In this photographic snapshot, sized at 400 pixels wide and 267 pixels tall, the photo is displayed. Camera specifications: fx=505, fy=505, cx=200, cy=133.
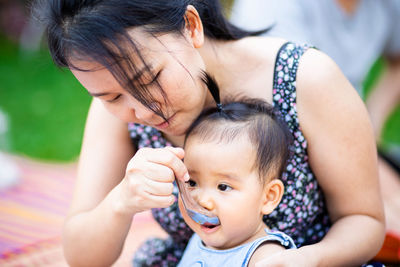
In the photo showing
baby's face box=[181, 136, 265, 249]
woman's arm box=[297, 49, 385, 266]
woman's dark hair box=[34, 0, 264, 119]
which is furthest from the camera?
woman's arm box=[297, 49, 385, 266]

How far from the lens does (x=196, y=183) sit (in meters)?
1.53

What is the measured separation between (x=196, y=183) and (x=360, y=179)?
0.57 metres

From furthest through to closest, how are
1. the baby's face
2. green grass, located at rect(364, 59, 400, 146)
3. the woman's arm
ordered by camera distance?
green grass, located at rect(364, 59, 400, 146), the woman's arm, the baby's face

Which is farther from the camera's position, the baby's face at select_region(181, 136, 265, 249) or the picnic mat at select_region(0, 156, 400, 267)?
the picnic mat at select_region(0, 156, 400, 267)

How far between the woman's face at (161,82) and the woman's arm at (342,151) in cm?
37

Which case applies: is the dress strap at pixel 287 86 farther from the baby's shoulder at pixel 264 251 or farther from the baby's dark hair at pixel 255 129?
the baby's shoulder at pixel 264 251

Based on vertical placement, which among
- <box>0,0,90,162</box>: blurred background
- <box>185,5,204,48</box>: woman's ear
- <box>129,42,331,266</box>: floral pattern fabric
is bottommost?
<box>0,0,90,162</box>: blurred background

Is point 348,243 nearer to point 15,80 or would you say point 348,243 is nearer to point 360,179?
point 360,179

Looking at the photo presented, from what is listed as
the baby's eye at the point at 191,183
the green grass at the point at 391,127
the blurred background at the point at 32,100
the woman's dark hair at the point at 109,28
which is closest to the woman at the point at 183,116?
the woman's dark hair at the point at 109,28

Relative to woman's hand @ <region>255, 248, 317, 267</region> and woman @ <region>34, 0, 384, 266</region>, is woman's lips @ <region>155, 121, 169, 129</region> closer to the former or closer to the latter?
woman @ <region>34, 0, 384, 266</region>

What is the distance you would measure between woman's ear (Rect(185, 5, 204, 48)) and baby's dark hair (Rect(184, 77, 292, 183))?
0.13 meters

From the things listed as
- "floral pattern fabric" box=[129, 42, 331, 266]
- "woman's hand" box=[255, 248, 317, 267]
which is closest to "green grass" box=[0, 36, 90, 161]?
"floral pattern fabric" box=[129, 42, 331, 266]

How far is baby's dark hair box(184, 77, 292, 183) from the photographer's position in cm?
151

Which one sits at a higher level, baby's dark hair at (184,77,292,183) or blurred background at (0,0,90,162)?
baby's dark hair at (184,77,292,183)
